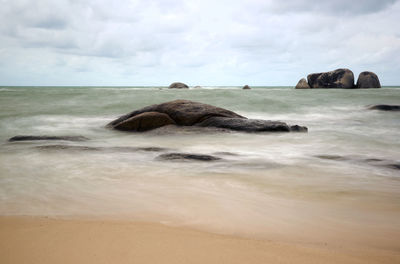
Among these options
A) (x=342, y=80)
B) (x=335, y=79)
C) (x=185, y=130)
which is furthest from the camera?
(x=335, y=79)

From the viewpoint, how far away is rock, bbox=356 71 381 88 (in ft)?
151

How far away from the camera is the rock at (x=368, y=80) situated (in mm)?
46094

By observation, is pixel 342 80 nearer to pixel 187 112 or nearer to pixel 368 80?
pixel 368 80

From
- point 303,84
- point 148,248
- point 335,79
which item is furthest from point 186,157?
point 303,84

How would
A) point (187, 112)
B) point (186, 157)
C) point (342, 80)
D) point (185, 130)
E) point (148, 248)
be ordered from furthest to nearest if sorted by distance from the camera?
1. point (342, 80)
2. point (187, 112)
3. point (185, 130)
4. point (186, 157)
5. point (148, 248)

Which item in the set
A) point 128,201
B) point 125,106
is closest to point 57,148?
point 128,201

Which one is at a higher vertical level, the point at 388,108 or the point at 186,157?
Result: the point at 388,108

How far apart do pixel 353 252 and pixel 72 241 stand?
62.9 inches

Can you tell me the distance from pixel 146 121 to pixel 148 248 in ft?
21.3

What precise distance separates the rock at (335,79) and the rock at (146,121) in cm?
4577

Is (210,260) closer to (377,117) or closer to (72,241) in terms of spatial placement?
(72,241)

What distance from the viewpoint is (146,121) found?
26.6ft

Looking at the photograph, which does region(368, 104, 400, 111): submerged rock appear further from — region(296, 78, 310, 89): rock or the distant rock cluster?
region(296, 78, 310, 89): rock

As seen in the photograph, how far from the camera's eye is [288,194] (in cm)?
312
